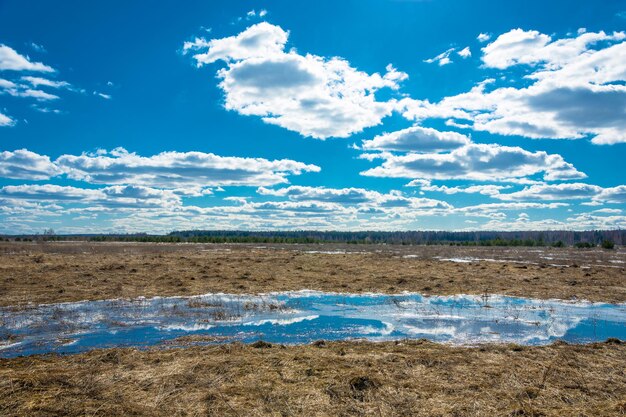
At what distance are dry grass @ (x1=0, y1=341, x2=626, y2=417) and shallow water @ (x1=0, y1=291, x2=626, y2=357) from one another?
1.82 metres

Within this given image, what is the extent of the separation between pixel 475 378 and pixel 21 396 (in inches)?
374

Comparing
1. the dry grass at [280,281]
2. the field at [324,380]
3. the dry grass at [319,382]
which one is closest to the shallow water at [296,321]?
the field at [324,380]

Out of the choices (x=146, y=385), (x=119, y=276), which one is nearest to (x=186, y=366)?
(x=146, y=385)

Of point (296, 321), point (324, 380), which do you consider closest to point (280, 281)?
point (296, 321)

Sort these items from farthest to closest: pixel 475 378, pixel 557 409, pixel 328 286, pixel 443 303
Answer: pixel 328 286
pixel 443 303
pixel 475 378
pixel 557 409

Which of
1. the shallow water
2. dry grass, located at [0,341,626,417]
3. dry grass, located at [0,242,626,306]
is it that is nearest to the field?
dry grass, located at [0,341,626,417]

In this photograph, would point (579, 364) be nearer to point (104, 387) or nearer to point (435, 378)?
point (435, 378)

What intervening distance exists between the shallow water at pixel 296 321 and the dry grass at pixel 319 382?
5.96 feet

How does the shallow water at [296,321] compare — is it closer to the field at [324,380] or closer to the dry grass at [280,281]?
the field at [324,380]

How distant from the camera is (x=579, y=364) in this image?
34.8 feet

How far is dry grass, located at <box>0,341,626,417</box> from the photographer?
7.81m

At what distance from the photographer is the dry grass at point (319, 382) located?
781cm

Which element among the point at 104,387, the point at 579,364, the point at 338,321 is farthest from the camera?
the point at 338,321

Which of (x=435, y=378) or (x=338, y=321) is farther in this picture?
(x=338, y=321)
